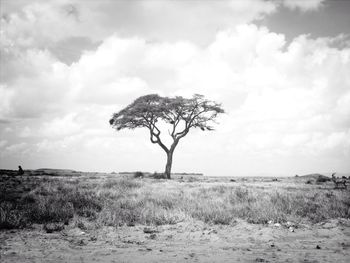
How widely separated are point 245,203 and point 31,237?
7461 millimetres

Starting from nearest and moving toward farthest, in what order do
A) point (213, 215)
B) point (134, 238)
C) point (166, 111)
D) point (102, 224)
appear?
1. point (134, 238)
2. point (102, 224)
3. point (213, 215)
4. point (166, 111)

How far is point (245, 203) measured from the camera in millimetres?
10594

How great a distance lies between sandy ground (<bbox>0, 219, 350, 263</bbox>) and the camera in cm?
519

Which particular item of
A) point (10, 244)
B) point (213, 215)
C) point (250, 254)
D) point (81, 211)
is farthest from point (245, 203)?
point (10, 244)

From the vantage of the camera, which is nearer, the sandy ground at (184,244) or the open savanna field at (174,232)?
the sandy ground at (184,244)

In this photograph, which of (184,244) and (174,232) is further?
(174,232)

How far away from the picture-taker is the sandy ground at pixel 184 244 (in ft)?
17.0

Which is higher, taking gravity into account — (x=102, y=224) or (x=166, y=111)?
(x=166, y=111)

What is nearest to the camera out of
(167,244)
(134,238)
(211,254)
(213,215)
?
(211,254)

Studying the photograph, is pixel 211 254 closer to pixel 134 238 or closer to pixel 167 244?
pixel 167 244

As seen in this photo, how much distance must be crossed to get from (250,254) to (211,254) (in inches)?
31.4

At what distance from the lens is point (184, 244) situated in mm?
6227

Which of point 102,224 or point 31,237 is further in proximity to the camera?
point 102,224

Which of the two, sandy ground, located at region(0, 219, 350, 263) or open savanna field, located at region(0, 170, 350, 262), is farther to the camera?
open savanna field, located at region(0, 170, 350, 262)
